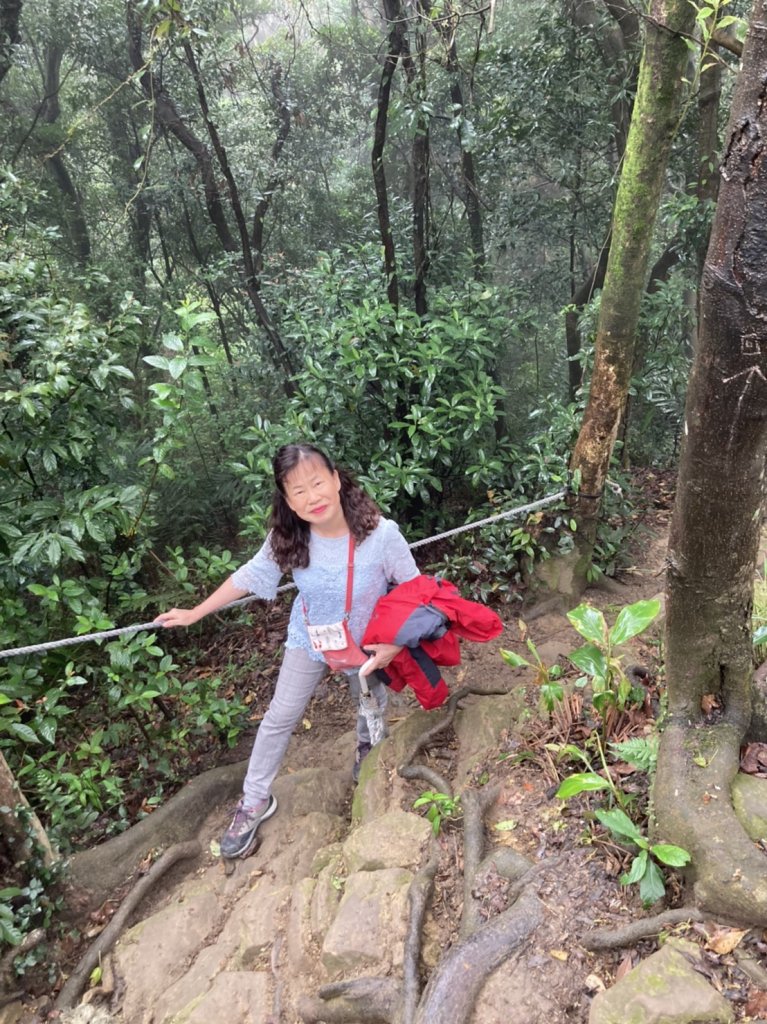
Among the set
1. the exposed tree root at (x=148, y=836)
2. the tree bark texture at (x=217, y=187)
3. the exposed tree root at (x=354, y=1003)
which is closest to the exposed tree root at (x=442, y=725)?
the exposed tree root at (x=354, y=1003)

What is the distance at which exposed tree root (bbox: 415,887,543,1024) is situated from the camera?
172 cm

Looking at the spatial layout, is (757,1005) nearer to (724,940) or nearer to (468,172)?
(724,940)

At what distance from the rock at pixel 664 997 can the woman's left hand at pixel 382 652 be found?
135cm

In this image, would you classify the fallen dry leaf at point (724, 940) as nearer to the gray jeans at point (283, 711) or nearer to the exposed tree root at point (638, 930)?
the exposed tree root at point (638, 930)

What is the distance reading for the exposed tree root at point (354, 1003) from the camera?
1.91 m

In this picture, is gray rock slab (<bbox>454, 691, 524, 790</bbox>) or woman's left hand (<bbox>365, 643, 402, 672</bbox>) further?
gray rock slab (<bbox>454, 691, 524, 790</bbox>)

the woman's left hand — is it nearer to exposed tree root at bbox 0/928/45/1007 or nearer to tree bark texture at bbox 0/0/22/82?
exposed tree root at bbox 0/928/45/1007

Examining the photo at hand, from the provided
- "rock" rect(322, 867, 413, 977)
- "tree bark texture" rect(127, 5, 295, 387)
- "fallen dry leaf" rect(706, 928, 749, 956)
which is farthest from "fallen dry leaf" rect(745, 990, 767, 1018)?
"tree bark texture" rect(127, 5, 295, 387)

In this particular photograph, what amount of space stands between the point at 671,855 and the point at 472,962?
652 millimetres

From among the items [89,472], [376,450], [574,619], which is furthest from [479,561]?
[89,472]

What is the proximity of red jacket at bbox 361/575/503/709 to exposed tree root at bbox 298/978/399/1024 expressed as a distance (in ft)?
3.75

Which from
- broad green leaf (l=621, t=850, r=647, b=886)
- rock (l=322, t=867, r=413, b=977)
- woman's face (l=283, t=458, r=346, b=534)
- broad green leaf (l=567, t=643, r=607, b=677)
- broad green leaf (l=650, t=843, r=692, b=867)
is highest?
woman's face (l=283, t=458, r=346, b=534)

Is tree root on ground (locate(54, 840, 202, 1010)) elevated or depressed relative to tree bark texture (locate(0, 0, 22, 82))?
depressed

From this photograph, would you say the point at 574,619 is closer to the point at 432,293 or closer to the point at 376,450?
the point at 376,450
